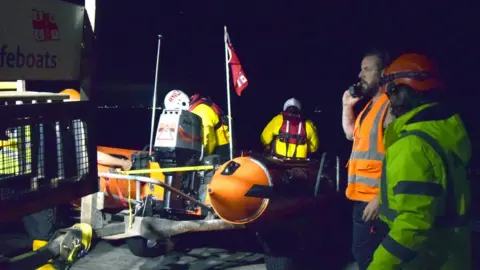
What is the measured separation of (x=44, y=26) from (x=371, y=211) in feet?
7.35

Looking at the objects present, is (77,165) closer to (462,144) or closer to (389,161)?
(389,161)

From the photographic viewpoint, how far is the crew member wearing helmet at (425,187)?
251 centimetres

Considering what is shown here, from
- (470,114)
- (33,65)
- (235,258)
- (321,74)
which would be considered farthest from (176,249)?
(321,74)

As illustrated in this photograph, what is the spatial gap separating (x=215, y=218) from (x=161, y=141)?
1075 mm

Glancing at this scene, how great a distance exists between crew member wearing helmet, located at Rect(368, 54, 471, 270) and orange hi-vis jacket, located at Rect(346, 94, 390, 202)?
1047 millimetres

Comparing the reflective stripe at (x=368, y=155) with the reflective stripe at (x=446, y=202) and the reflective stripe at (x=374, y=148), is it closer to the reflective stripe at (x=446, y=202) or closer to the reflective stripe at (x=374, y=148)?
the reflective stripe at (x=374, y=148)

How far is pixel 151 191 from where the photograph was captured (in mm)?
6141

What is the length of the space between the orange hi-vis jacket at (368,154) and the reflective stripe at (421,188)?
1.38 metres

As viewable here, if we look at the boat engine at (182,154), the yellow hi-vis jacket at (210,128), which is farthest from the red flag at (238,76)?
the boat engine at (182,154)

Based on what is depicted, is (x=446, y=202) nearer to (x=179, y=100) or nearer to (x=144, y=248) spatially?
(x=144, y=248)

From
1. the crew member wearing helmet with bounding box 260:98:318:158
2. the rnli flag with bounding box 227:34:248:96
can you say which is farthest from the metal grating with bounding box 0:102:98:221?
the crew member wearing helmet with bounding box 260:98:318:158

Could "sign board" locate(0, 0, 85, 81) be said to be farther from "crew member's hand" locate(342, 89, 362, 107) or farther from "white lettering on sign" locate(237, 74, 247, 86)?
"white lettering on sign" locate(237, 74, 247, 86)

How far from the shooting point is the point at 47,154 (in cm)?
309

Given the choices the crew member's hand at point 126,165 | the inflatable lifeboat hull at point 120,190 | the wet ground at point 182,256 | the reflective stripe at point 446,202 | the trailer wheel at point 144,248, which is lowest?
the wet ground at point 182,256
